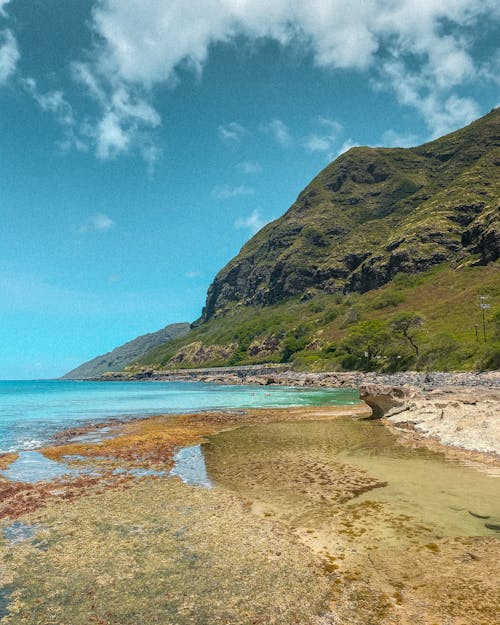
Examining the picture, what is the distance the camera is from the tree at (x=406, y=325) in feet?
397

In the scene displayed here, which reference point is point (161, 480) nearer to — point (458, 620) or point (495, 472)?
point (458, 620)

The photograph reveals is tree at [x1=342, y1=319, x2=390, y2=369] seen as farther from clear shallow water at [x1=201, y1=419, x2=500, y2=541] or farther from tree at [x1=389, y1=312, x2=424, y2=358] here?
clear shallow water at [x1=201, y1=419, x2=500, y2=541]

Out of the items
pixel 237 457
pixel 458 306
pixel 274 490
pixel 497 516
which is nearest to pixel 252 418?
pixel 237 457

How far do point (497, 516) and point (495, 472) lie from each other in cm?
659

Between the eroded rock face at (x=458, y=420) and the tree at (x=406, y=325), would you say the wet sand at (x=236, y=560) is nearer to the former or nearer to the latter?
the eroded rock face at (x=458, y=420)

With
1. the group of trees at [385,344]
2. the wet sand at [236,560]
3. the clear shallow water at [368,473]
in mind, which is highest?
the group of trees at [385,344]

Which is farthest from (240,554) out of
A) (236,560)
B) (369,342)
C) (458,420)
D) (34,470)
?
(369,342)

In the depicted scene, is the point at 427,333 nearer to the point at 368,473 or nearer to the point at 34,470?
the point at 368,473

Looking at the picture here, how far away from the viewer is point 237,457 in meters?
25.7

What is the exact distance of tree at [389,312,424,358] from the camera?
12112cm

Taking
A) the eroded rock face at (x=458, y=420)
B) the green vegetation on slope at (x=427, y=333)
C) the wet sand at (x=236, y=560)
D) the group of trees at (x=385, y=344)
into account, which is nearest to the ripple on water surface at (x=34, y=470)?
the wet sand at (x=236, y=560)

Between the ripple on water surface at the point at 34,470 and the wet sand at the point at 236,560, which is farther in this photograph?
the ripple on water surface at the point at 34,470

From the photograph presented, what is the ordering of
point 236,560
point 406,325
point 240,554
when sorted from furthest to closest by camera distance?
point 406,325
point 240,554
point 236,560

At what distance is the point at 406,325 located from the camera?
123 meters
